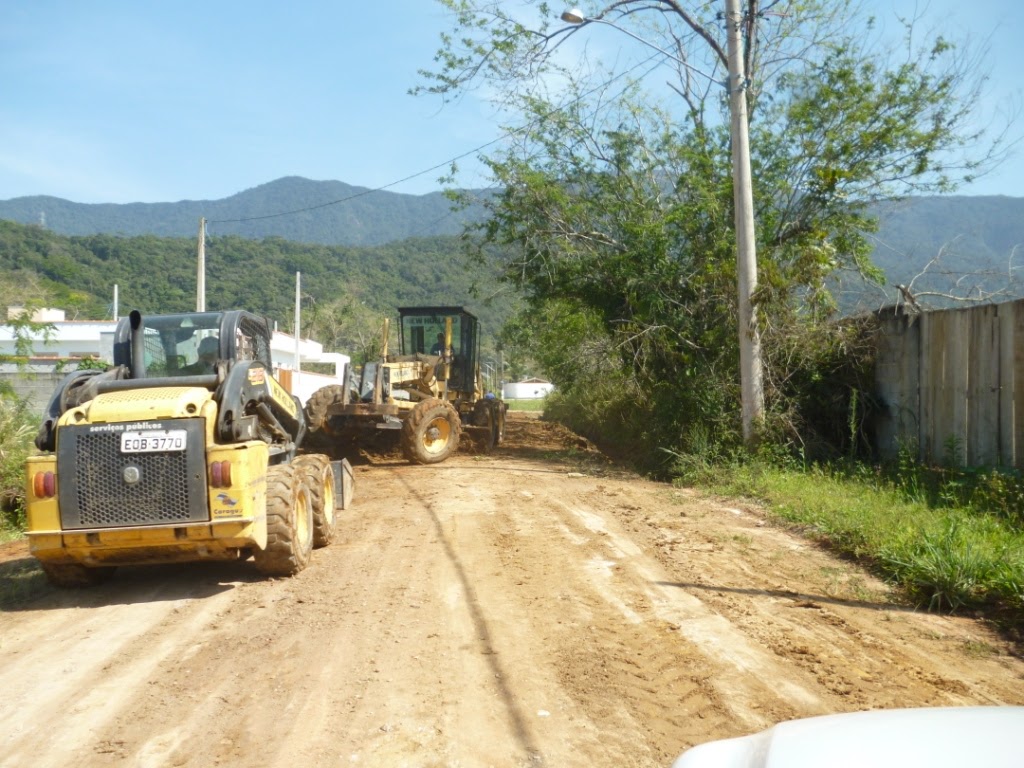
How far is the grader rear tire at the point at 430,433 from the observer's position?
16453 millimetres

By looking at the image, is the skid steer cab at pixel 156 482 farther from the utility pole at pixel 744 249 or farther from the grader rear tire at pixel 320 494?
the utility pole at pixel 744 249

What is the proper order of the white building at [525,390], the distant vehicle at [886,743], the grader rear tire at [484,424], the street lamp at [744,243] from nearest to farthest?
the distant vehicle at [886,743] → the street lamp at [744,243] → the grader rear tire at [484,424] → the white building at [525,390]

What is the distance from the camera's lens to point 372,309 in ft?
262

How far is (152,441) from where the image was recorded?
299 inches

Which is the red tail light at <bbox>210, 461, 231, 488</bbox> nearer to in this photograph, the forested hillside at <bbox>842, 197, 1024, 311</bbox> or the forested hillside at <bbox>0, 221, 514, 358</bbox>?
the forested hillside at <bbox>842, 197, 1024, 311</bbox>

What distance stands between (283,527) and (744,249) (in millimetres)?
8541

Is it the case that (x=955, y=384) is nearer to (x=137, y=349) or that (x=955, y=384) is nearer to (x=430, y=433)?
(x=430, y=433)

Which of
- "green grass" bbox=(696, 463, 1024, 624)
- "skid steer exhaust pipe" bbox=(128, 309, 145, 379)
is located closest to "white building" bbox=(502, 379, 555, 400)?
"green grass" bbox=(696, 463, 1024, 624)

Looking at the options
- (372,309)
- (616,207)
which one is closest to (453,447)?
(616,207)

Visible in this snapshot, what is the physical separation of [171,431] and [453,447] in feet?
32.4

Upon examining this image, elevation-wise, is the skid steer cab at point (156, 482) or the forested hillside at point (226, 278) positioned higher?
the forested hillside at point (226, 278)

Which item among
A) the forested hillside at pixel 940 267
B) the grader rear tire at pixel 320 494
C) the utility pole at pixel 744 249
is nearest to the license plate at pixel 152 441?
the grader rear tire at pixel 320 494

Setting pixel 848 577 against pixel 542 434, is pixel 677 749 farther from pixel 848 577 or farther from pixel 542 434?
pixel 542 434

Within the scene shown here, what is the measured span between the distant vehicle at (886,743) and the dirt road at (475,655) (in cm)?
199
